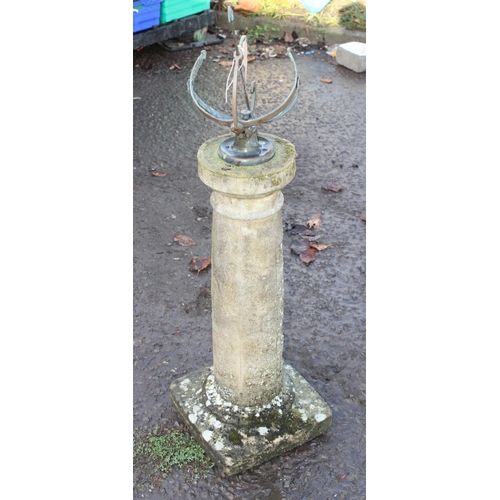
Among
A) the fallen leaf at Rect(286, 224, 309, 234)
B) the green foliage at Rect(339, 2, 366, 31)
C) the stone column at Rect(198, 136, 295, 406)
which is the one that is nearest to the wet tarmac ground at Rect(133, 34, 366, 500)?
the fallen leaf at Rect(286, 224, 309, 234)

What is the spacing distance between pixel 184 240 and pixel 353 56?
3279mm

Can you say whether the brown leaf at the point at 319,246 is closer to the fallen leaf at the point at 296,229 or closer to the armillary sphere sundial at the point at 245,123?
the fallen leaf at the point at 296,229

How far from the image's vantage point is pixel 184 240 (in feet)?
14.3

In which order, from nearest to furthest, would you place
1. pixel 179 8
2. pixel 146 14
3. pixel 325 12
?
pixel 146 14, pixel 179 8, pixel 325 12

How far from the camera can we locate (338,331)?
3689 mm

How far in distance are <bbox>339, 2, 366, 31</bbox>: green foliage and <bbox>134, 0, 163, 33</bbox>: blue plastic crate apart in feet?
A: 6.55

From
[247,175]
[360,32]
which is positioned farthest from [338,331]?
[360,32]

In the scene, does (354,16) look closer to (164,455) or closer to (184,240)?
(184,240)

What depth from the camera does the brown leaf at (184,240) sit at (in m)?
4.32

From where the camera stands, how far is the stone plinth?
2.43 m

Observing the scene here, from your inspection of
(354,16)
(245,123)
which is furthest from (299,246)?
(354,16)

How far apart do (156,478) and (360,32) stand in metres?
5.55

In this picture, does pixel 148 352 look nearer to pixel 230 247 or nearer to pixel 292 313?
pixel 292 313

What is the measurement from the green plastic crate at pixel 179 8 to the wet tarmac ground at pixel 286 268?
53cm
